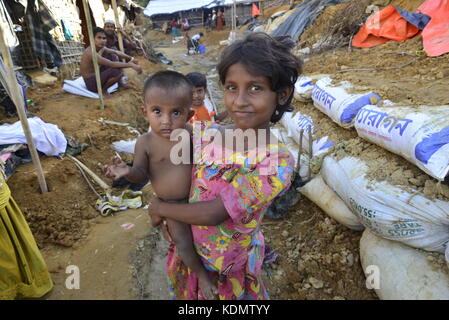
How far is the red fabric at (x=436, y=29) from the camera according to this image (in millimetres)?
3893

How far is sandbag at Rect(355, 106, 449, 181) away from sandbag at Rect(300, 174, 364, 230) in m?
0.59

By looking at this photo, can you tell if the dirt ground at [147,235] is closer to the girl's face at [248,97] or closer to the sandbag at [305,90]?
the sandbag at [305,90]

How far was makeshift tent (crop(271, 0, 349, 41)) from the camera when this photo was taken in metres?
8.30

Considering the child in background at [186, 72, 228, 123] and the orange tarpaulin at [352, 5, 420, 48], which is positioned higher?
the orange tarpaulin at [352, 5, 420, 48]

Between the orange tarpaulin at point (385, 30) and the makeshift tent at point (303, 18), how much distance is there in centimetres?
262

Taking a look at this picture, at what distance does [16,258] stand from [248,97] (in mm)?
1991

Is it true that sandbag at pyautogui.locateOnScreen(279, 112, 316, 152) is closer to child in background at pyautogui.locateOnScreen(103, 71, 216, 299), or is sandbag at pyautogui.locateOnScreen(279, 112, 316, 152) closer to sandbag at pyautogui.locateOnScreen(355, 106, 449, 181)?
sandbag at pyautogui.locateOnScreen(355, 106, 449, 181)

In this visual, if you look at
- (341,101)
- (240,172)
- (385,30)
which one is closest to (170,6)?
(385,30)

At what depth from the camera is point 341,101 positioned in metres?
2.98

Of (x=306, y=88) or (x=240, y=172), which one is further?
(x=306, y=88)

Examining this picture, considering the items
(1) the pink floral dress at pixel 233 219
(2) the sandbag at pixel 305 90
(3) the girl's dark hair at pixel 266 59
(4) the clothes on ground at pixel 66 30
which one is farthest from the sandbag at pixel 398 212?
(4) the clothes on ground at pixel 66 30

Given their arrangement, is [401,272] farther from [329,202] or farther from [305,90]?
[305,90]

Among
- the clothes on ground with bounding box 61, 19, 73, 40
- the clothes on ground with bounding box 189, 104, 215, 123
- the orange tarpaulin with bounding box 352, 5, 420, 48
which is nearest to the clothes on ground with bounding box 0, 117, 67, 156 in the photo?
the clothes on ground with bounding box 189, 104, 215, 123

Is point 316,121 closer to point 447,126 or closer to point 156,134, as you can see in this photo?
point 447,126
